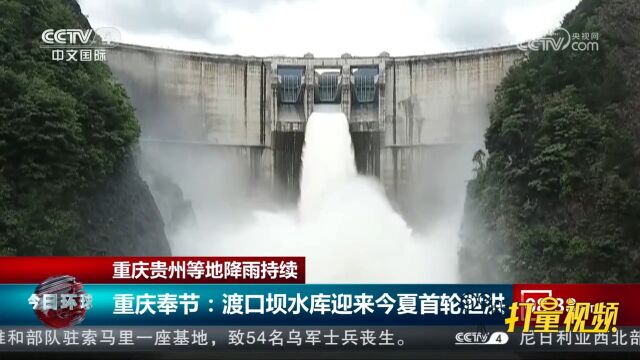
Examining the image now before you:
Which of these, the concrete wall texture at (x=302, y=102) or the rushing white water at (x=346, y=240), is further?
the concrete wall texture at (x=302, y=102)

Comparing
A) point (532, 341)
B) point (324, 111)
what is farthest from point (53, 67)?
point (324, 111)

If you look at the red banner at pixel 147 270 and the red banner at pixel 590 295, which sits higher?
the red banner at pixel 147 270

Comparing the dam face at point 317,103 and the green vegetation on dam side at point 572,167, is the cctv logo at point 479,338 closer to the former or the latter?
the green vegetation on dam side at point 572,167

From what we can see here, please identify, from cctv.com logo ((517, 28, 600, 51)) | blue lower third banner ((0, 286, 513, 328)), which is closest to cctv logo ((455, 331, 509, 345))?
blue lower third banner ((0, 286, 513, 328))

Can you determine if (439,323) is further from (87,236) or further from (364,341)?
(87,236)

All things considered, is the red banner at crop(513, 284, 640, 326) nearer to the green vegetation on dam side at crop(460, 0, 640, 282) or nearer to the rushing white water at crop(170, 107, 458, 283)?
the green vegetation on dam side at crop(460, 0, 640, 282)

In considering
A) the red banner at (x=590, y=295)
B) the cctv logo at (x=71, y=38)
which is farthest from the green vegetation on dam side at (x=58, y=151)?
the red banner at (x=590, y=295)

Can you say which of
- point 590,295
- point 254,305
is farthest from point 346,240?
point 590,295
